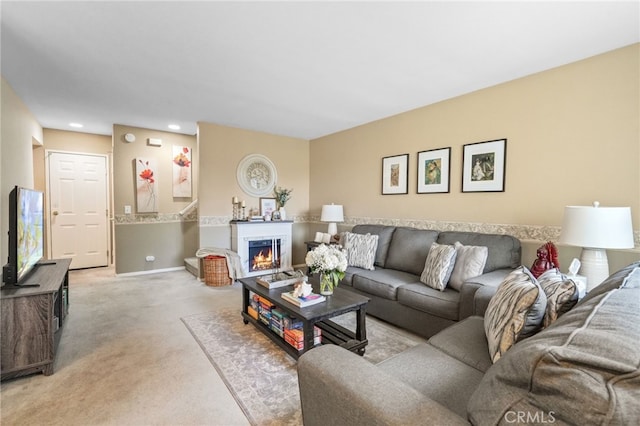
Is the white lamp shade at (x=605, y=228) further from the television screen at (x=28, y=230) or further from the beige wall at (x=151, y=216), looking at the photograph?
the beige wall at (x=151, y=216)

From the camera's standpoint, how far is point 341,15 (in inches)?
75.0

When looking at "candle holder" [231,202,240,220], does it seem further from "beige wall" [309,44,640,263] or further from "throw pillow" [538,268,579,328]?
"throw pillow" [538,268,579,328]

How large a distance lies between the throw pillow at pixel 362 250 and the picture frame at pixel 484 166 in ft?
3.99

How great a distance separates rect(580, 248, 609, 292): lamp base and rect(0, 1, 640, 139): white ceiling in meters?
1.61

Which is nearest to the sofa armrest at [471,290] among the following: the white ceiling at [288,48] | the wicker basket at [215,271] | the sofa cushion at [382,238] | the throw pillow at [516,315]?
the throw pillow at [516,315]

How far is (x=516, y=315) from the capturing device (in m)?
1.19

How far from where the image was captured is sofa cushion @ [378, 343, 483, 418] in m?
1.15

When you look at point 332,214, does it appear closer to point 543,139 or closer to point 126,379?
point 543,139

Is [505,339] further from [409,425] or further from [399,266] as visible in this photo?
[399,266]

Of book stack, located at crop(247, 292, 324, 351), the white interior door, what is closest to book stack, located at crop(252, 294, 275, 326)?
book stack, located at crop(247, 292, 324, 351)

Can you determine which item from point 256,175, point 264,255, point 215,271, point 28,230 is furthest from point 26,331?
point 256,175

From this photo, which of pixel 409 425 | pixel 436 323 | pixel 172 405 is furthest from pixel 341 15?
pixel 172 405

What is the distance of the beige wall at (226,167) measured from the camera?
4.56 m

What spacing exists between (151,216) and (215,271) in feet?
5.82
